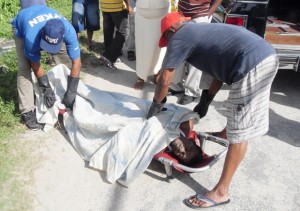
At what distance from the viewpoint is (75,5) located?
551 centimetres

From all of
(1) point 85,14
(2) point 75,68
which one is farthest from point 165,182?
(1) point 85,14

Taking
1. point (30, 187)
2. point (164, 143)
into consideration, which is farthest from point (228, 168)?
point (30, 187)

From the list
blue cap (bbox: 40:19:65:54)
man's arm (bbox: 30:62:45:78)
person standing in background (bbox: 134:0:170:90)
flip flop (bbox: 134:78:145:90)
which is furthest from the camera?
flip flop (bbox: 134:78:145:90)

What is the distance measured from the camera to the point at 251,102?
8.41 ft

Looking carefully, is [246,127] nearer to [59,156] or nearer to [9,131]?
[59,156]

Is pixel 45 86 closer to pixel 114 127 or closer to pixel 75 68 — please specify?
pixel 75 68

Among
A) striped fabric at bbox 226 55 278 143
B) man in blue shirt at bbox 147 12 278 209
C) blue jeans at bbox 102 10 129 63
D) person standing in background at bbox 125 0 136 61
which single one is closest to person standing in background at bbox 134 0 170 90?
blue jeans at bbox 102 10 129 63

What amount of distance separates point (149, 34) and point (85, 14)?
1856 mm

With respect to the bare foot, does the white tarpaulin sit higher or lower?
higher

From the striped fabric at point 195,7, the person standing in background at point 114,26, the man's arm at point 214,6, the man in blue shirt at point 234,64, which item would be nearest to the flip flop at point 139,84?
the person standing in background at point 114,26

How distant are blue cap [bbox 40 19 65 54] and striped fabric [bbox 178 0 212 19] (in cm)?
137

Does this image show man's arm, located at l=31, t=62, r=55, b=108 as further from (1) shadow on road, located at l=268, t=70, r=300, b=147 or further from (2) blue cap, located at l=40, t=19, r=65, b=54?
(1) shadow on road, located at l=268, t=70, r=300, b=147

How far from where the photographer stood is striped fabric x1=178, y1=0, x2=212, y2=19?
3.84m

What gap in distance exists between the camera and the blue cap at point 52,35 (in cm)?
322
